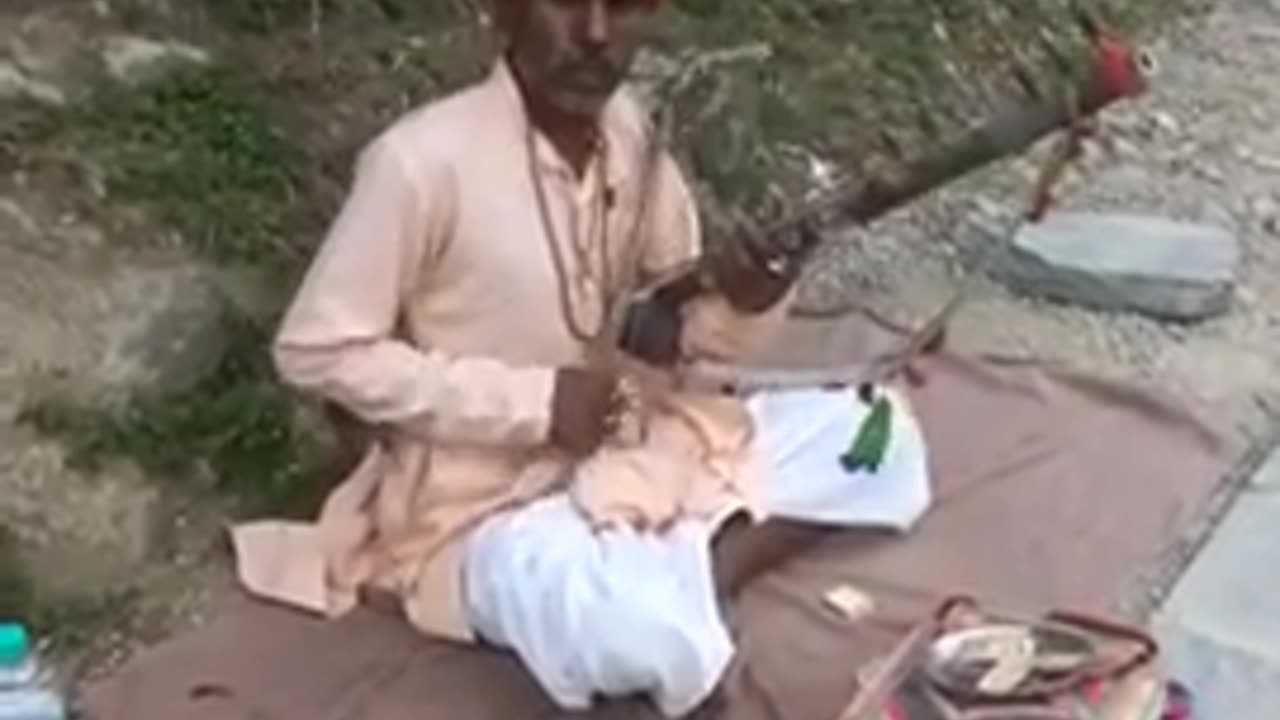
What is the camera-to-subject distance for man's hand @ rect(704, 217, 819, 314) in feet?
12.1

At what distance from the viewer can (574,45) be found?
11.7 feet

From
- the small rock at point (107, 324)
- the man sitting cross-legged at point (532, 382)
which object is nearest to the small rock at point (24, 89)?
the small rock at point (107, 324)

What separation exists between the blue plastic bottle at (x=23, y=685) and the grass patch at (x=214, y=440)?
482mm

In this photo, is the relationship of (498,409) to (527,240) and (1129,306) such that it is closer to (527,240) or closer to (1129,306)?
(527,240)

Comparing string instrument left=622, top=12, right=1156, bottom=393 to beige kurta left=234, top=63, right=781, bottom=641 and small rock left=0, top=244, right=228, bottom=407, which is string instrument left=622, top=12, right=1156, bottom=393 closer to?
beige kurta left=234, top=63, right=781, bottom=641

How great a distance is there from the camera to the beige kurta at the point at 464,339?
3.59 meters

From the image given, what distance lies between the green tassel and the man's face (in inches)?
24.5

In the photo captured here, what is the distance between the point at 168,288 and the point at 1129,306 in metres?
1.54

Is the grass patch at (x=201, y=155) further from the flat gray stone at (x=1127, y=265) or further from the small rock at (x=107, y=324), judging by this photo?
the flat gray stone at (x=1127, y=265)

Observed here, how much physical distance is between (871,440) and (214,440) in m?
0.94

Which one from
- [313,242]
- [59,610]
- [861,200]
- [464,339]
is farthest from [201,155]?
[861,200]

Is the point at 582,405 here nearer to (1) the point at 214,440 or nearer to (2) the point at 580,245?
(2) the point at 580,245

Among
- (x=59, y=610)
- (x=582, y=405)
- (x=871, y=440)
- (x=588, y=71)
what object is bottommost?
(x=59, y=610)

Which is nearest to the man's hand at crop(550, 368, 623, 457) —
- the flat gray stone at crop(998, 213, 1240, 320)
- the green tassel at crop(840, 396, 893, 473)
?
the green tassel at crop(840, 396, 893, 473)
